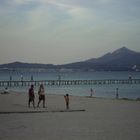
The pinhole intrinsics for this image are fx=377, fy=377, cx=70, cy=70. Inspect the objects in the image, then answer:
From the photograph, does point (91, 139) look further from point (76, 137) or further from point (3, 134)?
point (3, 134)

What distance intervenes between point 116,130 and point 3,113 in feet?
24.2

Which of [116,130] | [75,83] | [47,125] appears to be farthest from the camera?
[75,83]

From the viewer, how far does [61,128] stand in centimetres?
1346

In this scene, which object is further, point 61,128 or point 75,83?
point 75,83

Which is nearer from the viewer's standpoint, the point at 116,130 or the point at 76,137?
the point at 76,137

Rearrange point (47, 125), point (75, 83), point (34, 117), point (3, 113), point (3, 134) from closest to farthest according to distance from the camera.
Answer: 1. point (3, 134)
2. point (47, 125)
3. point (34, 117)
4. point (3, 113)
5. point (75, 83)

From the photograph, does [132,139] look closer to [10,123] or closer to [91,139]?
[91,139]

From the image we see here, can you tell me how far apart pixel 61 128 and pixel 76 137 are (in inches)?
83.9

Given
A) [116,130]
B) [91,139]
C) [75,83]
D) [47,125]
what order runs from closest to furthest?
[91,139]
[116,130]
[47,125]
[75,83]

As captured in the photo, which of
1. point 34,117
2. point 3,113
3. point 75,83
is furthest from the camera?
point 75,83

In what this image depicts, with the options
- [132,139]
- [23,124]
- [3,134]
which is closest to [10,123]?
[23,124]

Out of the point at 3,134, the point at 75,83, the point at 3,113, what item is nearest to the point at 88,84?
the point at 75,83

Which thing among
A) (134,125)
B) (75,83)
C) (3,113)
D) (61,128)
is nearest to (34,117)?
(3,113)

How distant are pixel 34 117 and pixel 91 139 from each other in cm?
632
